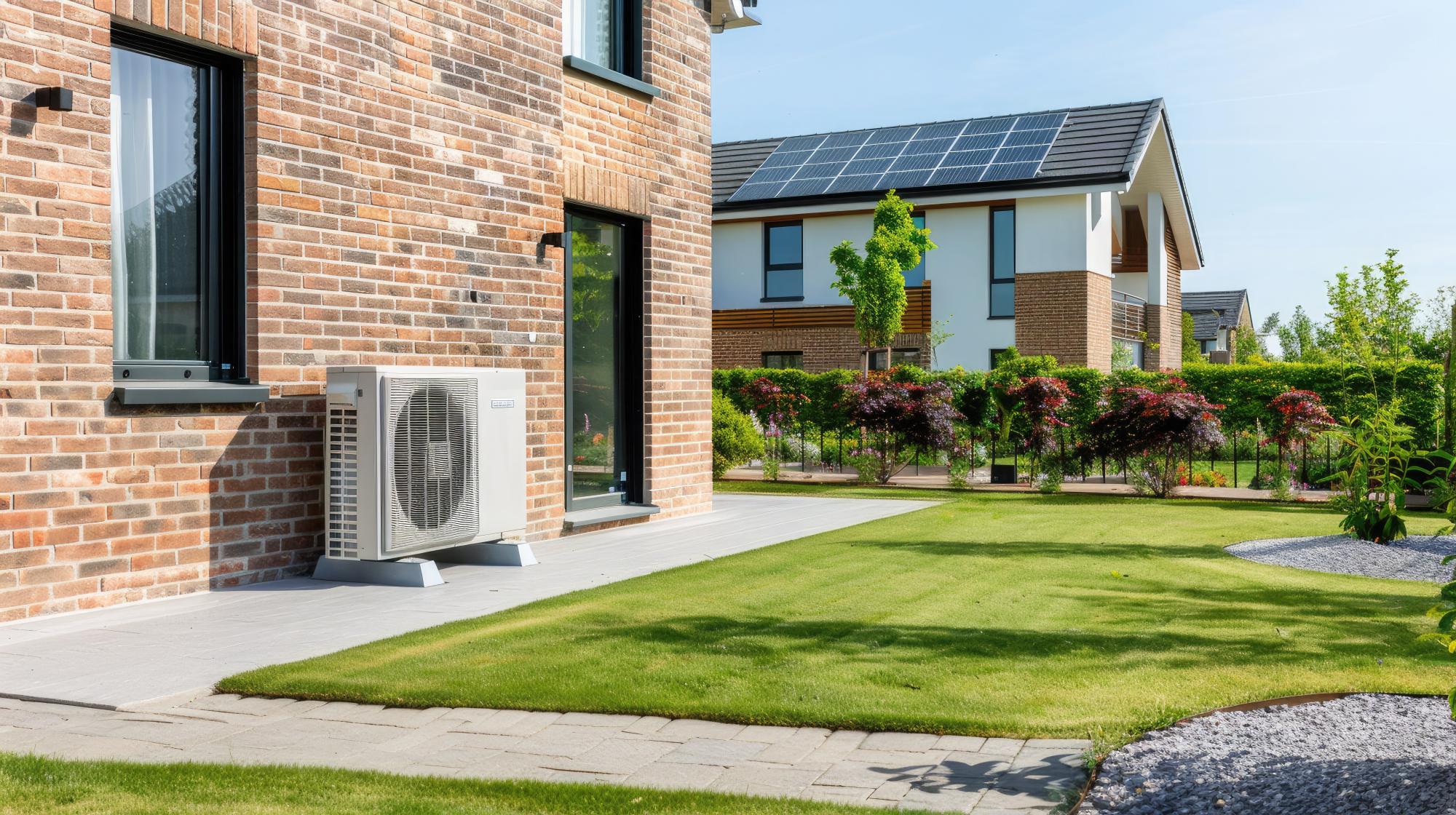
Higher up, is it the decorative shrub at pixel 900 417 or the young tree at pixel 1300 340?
the young tree at pixel 1300 340

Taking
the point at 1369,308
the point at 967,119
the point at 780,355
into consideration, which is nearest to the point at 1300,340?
the point at 967,119

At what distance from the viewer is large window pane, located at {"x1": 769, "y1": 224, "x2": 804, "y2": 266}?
29.0 m

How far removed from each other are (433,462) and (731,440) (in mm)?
9359

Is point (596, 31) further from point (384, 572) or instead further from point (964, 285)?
point (964, 285)

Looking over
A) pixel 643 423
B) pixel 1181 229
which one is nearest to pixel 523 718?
pixel 643 423

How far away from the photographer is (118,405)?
244 inches

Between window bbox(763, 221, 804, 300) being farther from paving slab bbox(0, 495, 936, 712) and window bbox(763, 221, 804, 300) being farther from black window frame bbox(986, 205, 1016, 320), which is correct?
paving slab bbox(0, 495, 936, 712)

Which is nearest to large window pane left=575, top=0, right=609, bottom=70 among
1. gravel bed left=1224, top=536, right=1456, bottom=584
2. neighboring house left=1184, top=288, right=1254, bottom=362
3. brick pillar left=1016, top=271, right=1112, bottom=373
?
gravel bed left=1224, top=536, right=1456, bottom=584

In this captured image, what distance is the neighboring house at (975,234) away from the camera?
83.1 ft

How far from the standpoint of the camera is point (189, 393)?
6461 mm

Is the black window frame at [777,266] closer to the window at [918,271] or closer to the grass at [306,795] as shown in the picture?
the window at [918,271]

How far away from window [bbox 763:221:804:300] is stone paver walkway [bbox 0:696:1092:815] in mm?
25113

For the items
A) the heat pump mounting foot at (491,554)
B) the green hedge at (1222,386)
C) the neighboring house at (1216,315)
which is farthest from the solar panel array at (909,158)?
the neighboring house at (1216,315)

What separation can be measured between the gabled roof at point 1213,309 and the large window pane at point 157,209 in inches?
2264
